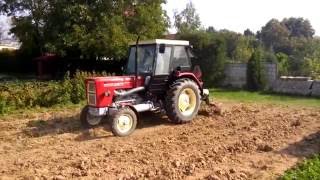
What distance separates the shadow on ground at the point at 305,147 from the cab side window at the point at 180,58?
3.27m

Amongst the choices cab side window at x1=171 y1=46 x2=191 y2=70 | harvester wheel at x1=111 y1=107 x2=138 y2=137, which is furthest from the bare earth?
cab side window at x1=171 y1=46 x2=191 y2=70

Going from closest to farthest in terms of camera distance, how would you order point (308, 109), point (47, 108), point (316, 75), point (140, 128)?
point (140, 128) < point (308, 109) < point (47, 108) < point (316, 75)

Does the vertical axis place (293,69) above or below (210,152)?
above

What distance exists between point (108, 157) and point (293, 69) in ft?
42.7

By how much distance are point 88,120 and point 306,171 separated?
16.3 ft

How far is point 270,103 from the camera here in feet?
43.1

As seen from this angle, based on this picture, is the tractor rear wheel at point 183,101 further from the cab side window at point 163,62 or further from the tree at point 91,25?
the tree at point 91,25

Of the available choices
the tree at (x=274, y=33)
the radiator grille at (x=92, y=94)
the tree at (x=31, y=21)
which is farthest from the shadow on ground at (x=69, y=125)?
the tree at (x=274, y=33)

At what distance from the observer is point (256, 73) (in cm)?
1708

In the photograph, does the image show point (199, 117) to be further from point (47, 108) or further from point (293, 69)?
point (293, 69)

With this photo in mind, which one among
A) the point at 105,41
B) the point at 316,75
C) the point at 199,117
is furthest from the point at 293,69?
the point at 199,117

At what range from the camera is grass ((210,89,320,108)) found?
13.2 meters

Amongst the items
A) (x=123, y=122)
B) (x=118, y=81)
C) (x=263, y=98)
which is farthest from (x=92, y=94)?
(x=263, y=98)

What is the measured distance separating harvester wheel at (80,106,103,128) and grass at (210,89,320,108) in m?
5.77
